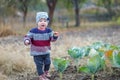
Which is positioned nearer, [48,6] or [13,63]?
[13,63]

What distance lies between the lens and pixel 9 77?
6.36m

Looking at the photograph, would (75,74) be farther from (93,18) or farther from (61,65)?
(93,18)

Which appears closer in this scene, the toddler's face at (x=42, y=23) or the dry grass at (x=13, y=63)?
the toddler's face at (x=42, y=23)

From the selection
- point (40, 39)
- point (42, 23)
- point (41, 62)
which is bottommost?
point (41, 62)

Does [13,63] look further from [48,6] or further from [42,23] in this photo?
[48,6]

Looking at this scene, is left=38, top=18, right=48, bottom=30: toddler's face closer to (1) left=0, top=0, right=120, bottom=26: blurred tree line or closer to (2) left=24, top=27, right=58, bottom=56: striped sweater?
(2) left=24, top=27, right=58, bottom=56: striped sweater

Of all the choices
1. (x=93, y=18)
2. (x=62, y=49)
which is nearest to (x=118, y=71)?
(x=62, y=49)

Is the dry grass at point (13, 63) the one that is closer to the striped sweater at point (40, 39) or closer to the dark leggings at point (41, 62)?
the dark leggings at point (41, 62)

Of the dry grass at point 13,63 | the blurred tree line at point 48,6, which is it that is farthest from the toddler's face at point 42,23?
the blurred tree line at point 48,6

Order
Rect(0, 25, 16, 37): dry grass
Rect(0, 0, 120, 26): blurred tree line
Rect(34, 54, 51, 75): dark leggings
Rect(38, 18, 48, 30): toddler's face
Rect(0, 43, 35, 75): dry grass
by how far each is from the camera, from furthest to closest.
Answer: Rect(0, 0, 120, 26): blurred tree line, Rect(0, 25, 16, 37): dry grass, Rect(0, 43, 35, 75): dry grass, Rect(34, 54, 51, 75): dark leggings, Rect(38, 18, 48, 30): toddler's face

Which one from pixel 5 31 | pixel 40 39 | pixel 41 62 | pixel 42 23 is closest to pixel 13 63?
pixel 41 62

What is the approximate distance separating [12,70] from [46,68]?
40.9 inches

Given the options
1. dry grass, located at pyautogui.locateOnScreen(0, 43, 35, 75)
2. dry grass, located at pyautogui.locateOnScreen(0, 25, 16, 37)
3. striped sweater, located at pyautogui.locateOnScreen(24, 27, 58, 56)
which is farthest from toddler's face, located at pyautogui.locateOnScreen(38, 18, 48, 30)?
dry grass, located at pyautogui.locateOnScreen(0, 25, 16, 37)

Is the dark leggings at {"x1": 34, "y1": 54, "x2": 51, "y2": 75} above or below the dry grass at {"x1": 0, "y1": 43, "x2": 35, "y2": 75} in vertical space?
above
